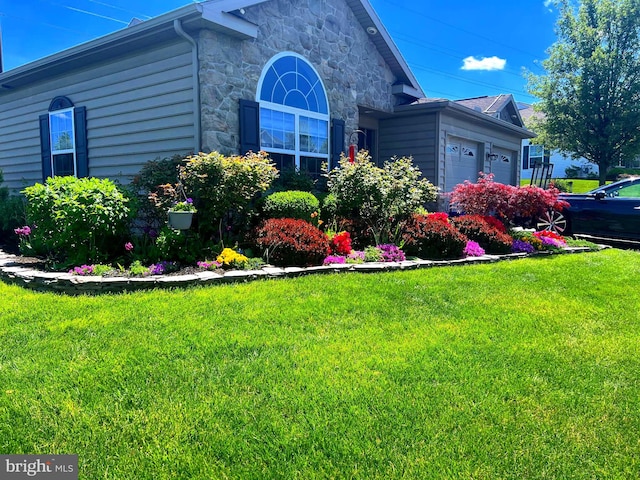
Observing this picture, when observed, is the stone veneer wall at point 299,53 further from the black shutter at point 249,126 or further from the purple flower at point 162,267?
the purple flower at point 162,267

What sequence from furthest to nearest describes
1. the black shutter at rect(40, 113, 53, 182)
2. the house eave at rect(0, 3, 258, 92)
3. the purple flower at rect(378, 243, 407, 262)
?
the black shutter at rect(40, 113, 53, 182), the house eave at rect(0, 3, 258, 92), the purple flower at rect(378, 243, 407, 262)

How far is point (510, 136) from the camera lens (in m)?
15.9

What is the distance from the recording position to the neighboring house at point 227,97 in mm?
7344

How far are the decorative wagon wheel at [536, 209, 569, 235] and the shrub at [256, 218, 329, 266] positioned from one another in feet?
20.2

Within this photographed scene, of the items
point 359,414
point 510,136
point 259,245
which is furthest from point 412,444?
point 510,136

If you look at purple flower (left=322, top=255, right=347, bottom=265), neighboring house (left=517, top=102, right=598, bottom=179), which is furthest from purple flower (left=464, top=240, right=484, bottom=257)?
neighboring house (left=517, top=102, right=598, bottom=179)

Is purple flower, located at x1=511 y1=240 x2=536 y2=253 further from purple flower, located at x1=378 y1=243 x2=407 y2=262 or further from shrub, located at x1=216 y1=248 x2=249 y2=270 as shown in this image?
shrub, located at x1=216 y1=248 x2=249 y2=270

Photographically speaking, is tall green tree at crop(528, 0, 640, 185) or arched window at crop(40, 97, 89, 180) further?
tall green tree at crop(528, 0, 640, 185)

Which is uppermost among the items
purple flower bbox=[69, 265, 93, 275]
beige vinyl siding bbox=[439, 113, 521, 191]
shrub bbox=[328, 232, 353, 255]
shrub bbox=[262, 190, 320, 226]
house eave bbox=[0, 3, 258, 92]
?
house eave bbox=[0, 3, 258, 92]

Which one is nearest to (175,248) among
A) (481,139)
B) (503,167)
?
(481,139)

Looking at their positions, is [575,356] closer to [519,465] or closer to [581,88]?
[519,465]

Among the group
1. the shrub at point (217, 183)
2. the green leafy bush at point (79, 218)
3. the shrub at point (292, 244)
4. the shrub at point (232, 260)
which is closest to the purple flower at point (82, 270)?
the green leafy bush at point (79, 218)

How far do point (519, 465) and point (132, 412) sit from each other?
6.52 ft

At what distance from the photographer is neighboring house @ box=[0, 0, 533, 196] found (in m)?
7.34
